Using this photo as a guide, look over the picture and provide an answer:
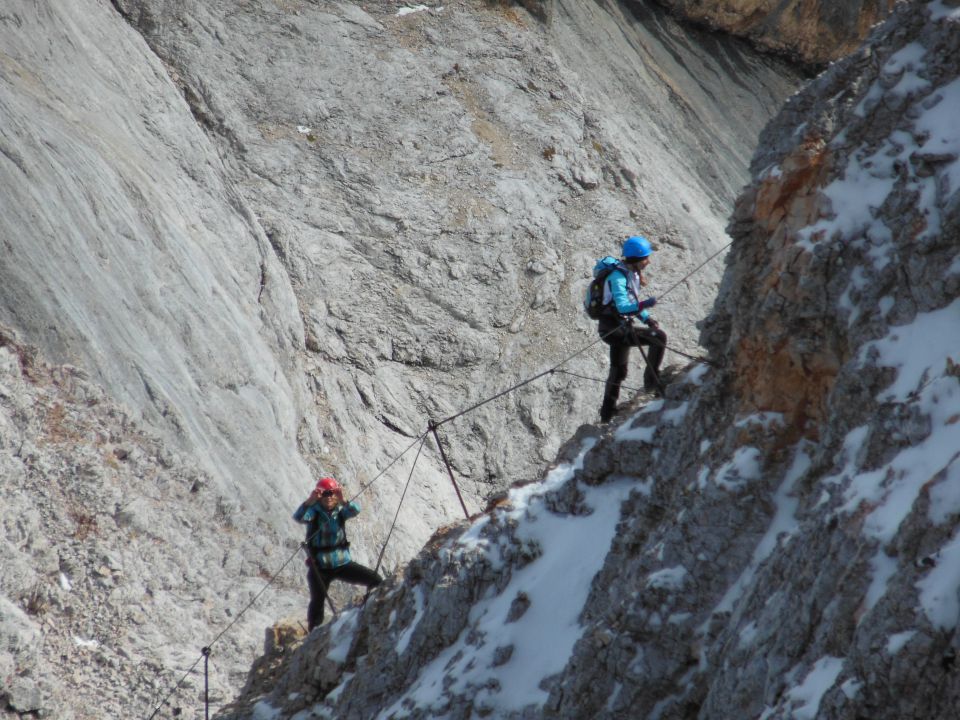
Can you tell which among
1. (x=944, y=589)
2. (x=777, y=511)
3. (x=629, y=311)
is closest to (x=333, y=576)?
(x=629, y=311)

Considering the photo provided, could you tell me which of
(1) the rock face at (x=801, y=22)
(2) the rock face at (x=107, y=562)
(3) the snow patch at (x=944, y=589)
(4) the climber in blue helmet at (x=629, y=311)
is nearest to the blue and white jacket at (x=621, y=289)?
(4) the climber in blue helmet at (x=629, y=311)

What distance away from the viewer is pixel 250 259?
19234mm

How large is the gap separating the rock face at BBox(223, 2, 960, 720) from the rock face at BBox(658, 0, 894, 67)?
2809 centimetres

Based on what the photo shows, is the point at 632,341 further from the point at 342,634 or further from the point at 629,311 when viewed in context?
the point at 342,634

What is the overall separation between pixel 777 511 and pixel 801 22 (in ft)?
106

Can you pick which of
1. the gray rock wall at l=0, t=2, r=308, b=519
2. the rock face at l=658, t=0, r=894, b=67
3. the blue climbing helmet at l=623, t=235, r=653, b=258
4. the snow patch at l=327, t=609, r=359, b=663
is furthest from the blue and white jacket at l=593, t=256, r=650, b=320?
the rock face at l=658, t=0, r=894, b=67

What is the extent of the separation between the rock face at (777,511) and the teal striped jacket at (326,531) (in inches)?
37.8

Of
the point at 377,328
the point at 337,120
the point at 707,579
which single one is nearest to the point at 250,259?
the point at 377,328

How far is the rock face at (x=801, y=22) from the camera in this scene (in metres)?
35.0

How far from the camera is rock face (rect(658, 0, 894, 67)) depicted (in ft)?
115

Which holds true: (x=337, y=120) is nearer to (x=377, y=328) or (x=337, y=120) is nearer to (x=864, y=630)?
(x=377, y=328)

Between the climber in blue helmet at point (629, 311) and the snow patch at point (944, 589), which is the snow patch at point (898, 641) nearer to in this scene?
the snow patch at point (944, 589)

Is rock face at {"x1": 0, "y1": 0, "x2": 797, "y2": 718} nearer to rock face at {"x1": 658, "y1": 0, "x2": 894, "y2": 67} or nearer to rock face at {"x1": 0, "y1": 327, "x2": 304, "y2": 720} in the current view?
rock face at {"x1": 0, "y1": 327, "x2": 304, "y2": 720}

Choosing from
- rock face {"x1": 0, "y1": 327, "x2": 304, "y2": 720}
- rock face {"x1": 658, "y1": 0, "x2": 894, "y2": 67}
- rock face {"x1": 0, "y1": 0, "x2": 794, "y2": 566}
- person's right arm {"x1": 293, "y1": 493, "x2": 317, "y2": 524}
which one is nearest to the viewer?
person's right arm {"x1": 293, "y1": 493, "x2": 317, "y2": 524}
